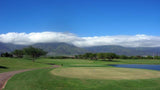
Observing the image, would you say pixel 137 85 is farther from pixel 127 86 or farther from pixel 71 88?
pixel 71 88

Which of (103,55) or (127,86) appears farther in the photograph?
(103,55)

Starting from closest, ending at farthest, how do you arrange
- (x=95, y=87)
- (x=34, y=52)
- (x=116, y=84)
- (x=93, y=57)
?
1. (x=95, y=87)
2. (x=116, y=84)
3. (x=34, y=52)
4. (x=93, y=57)

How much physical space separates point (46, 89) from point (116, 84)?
10989mm

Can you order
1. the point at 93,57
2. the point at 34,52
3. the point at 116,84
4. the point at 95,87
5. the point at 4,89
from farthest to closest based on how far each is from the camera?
the point at 93,57, the point at 34,52, the point at 116,84, the point at 95,87, the point at 4,89

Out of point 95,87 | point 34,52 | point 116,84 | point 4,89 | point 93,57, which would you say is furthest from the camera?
point 93,57

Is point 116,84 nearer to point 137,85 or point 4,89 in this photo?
point 137,85

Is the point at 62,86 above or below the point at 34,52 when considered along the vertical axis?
below

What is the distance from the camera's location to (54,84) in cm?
2534

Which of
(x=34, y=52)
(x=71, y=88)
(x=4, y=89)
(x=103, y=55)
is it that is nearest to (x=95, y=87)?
(x=71, y=88)

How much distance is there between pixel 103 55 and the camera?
16388 cm

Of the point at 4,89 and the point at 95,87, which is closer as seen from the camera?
the point at 4,89

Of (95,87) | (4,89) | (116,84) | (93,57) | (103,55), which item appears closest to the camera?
(4,89)

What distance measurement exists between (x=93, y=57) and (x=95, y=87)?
16535 centimetres

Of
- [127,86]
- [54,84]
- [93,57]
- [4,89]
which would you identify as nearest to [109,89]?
[127,86]
